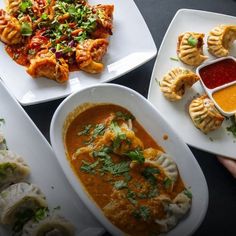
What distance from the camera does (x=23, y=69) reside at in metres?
4.19

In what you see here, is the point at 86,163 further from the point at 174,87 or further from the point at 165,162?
the point at 174,87

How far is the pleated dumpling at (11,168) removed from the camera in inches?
143

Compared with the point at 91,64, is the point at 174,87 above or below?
below

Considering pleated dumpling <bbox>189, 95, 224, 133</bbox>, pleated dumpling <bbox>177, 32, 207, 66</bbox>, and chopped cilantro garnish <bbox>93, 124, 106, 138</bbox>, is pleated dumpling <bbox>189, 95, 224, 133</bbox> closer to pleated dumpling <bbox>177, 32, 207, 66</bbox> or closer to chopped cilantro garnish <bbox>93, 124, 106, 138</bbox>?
pleated dumpling <bbox>177, 32, 207, 66</bbox>

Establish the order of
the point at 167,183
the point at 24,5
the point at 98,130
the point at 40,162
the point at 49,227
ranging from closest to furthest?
the point at 49,227 < the point at 167,183 < the point at 40,162 < the point at 98,130 < the point at 24,5

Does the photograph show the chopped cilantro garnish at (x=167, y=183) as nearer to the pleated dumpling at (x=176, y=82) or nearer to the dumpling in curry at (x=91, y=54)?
the pleated dumpling at (x=176, y=82)

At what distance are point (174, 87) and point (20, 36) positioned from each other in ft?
4.82

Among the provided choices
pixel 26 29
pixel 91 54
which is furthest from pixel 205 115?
pixel 26 29

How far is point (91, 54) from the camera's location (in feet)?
13.8

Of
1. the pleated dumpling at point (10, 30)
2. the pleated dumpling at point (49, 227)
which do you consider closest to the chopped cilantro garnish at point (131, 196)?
the pleated dumpling at point (49, 227)

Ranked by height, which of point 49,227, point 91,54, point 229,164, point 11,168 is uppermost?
point 91,54

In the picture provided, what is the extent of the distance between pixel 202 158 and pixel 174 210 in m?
0.72

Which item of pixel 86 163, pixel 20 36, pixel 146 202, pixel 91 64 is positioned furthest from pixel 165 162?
pixel 20 36

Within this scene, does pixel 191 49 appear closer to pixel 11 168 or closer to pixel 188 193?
pixel 188 193
